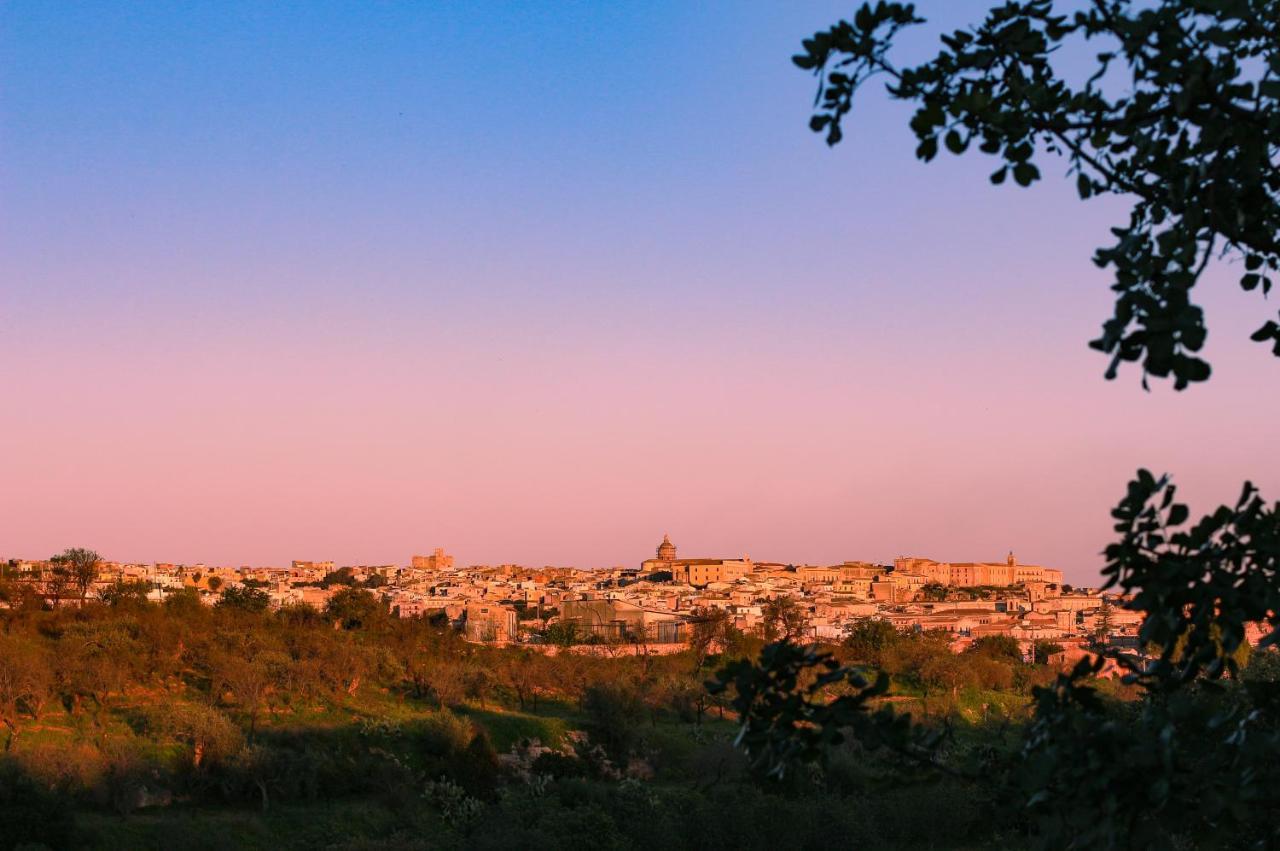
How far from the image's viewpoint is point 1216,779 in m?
3.24

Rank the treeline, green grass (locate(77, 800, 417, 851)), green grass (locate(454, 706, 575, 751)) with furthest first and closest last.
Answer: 1. green grass (locate(454, 706, 575, 751))
2. the treeline
3. green grass (locate(77, 800, 417, 851))

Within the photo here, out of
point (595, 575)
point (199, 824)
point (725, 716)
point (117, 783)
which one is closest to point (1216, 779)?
point (199, 824)

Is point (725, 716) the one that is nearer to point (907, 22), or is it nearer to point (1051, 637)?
point (1051, 637)

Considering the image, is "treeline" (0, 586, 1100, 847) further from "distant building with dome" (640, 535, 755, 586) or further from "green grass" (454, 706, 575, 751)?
"distant building with dome" (640, 535, 755, 586)

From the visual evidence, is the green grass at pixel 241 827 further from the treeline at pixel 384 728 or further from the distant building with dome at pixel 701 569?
the distant building with dome at pixel 701 569

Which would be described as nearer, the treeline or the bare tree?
the treeline

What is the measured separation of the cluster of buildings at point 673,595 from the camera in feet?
206

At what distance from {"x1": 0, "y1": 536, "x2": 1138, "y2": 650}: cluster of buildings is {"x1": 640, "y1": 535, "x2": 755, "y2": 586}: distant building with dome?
16 cm

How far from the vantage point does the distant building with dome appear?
408ft

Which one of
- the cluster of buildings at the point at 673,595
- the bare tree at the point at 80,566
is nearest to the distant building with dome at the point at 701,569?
the cluster of buildings at the point at 673,595

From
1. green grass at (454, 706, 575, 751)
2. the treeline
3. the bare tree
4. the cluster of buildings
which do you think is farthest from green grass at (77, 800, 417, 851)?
the bare tree

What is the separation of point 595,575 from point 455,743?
110m

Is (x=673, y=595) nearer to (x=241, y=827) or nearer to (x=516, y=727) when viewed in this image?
(x=516, y=727)

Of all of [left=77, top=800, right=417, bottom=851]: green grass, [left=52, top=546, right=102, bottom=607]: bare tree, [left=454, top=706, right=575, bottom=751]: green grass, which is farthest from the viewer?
[left=52, top=546, right=102, bottom=607]: bare tree
